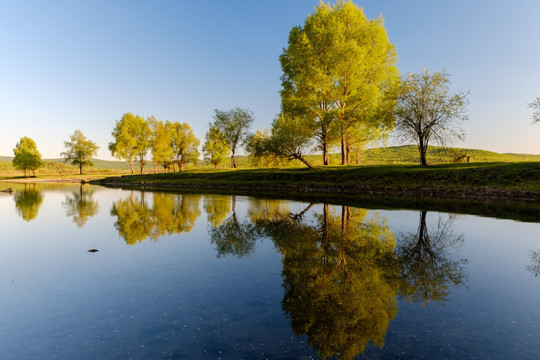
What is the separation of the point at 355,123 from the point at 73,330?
42408 mm

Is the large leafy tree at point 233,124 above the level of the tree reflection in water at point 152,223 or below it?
above

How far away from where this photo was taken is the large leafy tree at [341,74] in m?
41.2

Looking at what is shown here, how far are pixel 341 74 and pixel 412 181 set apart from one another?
61.3 ft

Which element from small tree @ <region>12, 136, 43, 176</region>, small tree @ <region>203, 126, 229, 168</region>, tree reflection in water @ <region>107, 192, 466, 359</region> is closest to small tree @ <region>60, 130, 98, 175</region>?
small tree @ <region>12, 136, 43, 176</region>

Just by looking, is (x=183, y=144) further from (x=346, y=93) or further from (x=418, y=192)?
(x=418, y=192)

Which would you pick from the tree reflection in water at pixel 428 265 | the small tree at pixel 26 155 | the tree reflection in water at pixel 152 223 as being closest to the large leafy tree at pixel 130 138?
the small tree at pixel 26 155

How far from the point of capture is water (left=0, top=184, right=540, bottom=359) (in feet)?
17.0

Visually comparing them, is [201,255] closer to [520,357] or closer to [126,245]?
[126,245]

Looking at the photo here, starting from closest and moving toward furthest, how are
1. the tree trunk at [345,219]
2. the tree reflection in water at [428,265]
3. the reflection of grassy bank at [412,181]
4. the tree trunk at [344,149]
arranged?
the tree reflection in water at [428,265], the tree trunk at [345,219], the reflection of grassy bank at [412,181], the tree trunk at [344,149]

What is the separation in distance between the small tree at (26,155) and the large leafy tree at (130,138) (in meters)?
→ 31.8

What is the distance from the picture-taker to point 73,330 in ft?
18.8

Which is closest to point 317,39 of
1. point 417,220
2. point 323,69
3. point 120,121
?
point 323,69

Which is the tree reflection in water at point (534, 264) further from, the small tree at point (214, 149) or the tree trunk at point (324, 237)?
the small tree at point (214, 149)

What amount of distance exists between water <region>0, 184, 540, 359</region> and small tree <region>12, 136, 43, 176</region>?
107876mm
